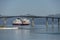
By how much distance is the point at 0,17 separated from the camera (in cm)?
4503

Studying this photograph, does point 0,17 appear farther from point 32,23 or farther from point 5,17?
point 32,23

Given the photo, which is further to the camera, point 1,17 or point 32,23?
point 32,23

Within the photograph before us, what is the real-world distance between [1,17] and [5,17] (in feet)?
3.07

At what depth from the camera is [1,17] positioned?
1773 inches

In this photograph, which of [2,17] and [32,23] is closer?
[2,17]

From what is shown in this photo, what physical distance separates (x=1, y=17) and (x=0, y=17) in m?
0.17

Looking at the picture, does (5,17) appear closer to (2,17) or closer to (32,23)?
(2,17)

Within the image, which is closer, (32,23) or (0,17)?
(0,17)

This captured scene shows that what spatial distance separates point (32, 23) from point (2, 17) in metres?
7.88

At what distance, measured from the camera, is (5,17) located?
150 ft

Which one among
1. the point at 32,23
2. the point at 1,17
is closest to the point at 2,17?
the point at 1,17

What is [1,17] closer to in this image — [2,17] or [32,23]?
[2,17]

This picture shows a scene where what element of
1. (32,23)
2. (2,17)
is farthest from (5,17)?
(32,23)

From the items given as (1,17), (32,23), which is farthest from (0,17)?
(32,23)
